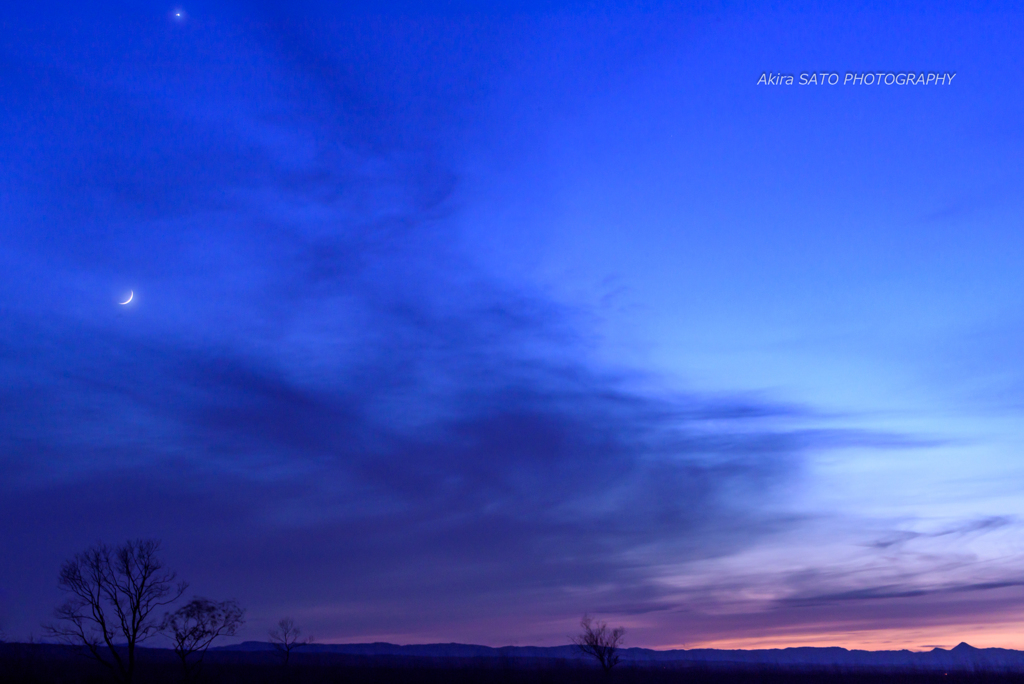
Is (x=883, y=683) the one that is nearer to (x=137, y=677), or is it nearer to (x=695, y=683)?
(x=695, y=683)

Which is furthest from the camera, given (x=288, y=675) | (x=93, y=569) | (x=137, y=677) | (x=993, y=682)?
(x=288, y=675)

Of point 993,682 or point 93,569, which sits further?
point 993,682

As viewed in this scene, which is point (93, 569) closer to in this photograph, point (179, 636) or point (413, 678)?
point (179, 636)

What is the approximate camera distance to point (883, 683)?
11419 cm

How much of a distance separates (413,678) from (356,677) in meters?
9.65

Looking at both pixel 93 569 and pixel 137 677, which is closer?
pixel 93 569

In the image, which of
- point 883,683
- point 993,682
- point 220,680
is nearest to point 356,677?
point 220,680

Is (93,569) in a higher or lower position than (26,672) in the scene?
higher

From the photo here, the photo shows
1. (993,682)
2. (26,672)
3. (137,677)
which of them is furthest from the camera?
(993,682)

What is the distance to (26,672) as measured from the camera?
268ft

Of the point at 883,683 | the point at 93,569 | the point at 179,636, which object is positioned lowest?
the point at 883,683

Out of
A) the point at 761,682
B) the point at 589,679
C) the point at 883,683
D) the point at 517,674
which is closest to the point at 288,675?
the point at 517,674

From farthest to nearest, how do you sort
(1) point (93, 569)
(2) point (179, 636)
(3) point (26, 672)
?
(3) point (26, 672) < (2) point (179, 636) < (1) point (93, 569)

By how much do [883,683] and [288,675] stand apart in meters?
93.1
